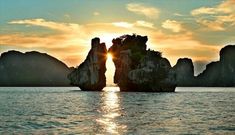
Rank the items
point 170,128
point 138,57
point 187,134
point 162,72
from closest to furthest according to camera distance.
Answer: point 187,134 < point 170,128 < point 162,72 < point 138,57

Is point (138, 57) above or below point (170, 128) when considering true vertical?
above

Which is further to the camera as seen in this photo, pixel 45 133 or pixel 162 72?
pixel 162 72

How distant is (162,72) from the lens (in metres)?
172

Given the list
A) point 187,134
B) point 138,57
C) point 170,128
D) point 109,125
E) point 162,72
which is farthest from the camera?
point 138,57

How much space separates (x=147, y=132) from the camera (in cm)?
4488

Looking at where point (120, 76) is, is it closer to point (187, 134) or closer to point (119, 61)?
point (119, 61)

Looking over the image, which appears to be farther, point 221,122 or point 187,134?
point 221,122

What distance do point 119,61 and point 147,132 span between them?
15470 cm

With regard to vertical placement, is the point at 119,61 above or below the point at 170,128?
above

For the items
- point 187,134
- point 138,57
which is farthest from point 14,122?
point 138,57

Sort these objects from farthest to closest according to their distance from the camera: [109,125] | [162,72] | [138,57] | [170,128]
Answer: [138,57] < [162,72] < [109,125] < [170,128]

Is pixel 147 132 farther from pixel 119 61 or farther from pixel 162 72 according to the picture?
pixel 119 61

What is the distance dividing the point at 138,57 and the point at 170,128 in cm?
14004

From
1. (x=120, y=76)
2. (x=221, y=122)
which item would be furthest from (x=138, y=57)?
(x=221, y=122)
